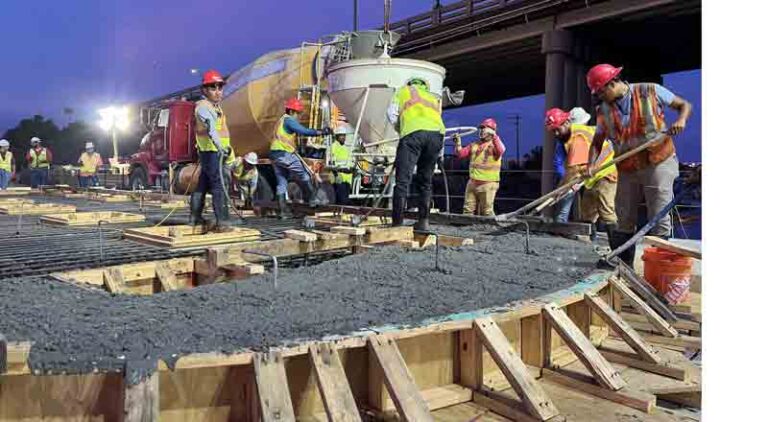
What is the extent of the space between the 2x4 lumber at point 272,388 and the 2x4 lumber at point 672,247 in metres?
3.12

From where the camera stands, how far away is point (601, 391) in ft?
10.2

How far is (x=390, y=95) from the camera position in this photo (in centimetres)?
947

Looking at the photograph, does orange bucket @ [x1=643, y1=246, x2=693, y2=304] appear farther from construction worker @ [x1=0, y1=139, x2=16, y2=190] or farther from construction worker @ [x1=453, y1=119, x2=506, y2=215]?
construction worker @ [x1=0, y1=139, x2=16, y2=190]

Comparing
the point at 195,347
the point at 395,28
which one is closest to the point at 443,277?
the point at 195,347

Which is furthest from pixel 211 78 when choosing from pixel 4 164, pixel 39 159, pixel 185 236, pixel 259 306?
pixel 39 159

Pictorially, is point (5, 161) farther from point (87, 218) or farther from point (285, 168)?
point (285, 168)

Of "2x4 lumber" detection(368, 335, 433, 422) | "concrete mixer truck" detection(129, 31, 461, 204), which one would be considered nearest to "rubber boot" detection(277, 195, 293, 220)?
"concrete mixer truck" detection(129, 31, 461, 204)

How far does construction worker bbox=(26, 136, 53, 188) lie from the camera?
56.0ft

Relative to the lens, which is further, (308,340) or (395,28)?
(395,28)

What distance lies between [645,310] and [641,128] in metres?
1.41

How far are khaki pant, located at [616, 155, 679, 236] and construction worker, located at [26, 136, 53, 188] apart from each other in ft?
53.9

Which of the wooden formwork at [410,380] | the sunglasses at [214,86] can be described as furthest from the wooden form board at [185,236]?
the wooden formwork at [410,380]
